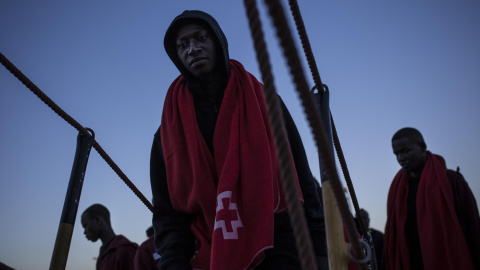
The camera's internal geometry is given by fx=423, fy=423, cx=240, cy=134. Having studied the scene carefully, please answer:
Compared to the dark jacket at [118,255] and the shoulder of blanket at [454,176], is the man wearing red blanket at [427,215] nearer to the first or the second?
the shoulder of blanket at [454,176]

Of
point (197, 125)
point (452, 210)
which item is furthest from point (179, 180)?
point (452, 210)

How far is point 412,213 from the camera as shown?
3.56m

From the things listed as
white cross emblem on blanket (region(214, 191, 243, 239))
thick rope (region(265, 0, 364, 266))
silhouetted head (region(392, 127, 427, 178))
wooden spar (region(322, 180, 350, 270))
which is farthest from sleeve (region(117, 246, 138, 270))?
thick rope (region(265, 0, 364, 266))

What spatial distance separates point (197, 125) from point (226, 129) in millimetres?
135

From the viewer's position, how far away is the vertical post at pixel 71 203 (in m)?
1.40

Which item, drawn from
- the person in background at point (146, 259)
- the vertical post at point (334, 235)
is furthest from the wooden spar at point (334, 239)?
the person in background at point (146, 259)

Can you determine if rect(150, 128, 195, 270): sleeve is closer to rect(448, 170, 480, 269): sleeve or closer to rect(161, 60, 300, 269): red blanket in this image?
rect(161, 60, 300, 269): red blanket

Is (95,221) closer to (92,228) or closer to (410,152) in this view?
(92,228)

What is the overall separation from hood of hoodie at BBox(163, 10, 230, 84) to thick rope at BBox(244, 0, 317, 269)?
1204 millimetres

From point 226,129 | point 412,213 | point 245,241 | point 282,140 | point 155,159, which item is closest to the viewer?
point 282,140

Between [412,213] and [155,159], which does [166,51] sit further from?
[412,213]

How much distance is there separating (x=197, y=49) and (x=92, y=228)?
12.5 feet

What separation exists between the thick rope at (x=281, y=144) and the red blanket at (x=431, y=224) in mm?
2950

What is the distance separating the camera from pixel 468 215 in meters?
3.12
